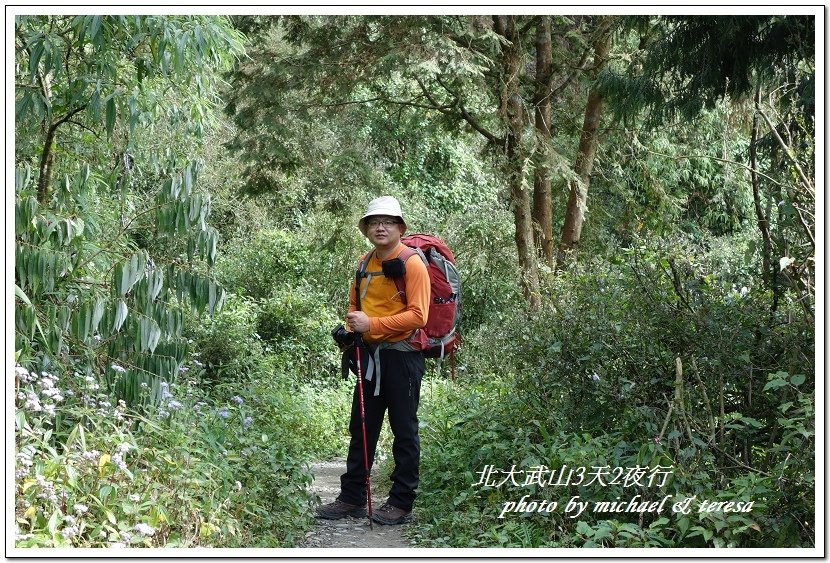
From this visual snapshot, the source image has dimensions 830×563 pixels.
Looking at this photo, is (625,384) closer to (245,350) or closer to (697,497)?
(697,497)

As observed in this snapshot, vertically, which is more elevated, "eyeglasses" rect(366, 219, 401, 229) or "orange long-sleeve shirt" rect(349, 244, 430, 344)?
"eyeglasses" rect(366, 219, 401, 229)

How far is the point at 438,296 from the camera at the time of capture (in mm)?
5965

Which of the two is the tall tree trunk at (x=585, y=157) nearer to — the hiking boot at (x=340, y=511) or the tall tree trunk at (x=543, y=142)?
the tall tree trunk at (x=543, y=142)

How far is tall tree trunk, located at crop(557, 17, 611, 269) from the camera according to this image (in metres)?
12.2

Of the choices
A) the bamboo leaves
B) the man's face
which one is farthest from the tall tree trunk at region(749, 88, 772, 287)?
the bamboo leaves

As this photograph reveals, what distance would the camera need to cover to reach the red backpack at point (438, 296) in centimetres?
586

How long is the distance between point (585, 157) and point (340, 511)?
8.53m

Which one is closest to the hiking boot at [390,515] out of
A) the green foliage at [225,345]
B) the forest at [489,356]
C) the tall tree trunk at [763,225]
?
the forest at [489,356]

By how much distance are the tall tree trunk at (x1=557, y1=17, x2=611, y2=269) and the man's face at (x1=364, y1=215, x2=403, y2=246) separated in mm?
6477

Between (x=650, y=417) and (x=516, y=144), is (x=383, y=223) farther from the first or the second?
(x=516, y=144)

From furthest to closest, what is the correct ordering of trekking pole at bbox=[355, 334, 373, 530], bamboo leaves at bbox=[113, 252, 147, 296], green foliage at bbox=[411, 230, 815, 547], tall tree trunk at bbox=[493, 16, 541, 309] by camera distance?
tall tree trunk at bbox=[493, 16, 541, 309] → trekking pole at bbox=[355, 334, 373, 530] → bamboo leaves at bbox=[113, 252, 147, 296] → green foliage at bbox=[411, 230, 815, 547]

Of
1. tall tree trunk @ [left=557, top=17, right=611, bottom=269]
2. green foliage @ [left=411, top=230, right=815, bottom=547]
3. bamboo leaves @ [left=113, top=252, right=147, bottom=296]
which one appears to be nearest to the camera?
green foliage @ [left=411, top=230, right=815, bottom=547]

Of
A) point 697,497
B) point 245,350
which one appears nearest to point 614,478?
point 697,497

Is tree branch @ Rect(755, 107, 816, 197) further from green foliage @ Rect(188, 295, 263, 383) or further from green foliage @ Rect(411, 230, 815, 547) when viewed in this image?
green foliage @ Rect(188, 295, 263, 383)
